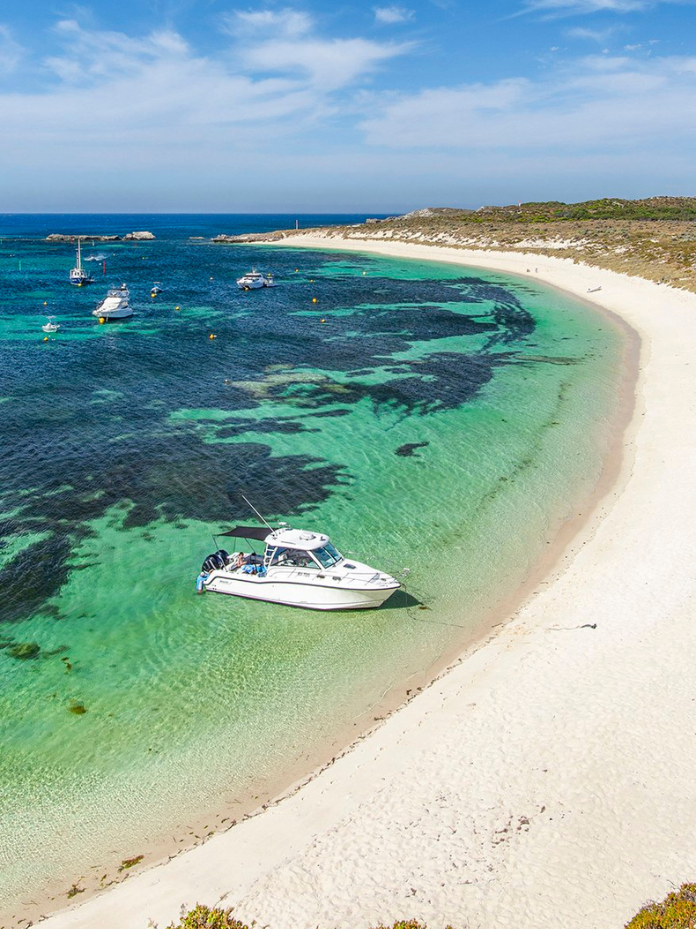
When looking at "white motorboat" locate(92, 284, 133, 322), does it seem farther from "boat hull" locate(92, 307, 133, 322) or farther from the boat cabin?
the boat cabin

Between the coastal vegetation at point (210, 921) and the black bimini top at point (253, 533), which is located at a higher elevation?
the black bimini top at point (253, 533)

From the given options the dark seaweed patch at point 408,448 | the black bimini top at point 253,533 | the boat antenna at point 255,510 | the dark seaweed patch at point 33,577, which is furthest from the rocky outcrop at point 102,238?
the black bimini top at point 253,533

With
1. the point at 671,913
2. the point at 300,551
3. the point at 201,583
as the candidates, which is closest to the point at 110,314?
the point at 201,583

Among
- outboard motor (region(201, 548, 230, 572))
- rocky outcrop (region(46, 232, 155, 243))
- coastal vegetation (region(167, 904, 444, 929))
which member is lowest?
coastal vegetation (region(167, 904, 444, 929))

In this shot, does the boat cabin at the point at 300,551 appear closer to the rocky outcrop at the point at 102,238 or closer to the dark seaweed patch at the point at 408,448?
the dark seaweed patch at the point at 408,448

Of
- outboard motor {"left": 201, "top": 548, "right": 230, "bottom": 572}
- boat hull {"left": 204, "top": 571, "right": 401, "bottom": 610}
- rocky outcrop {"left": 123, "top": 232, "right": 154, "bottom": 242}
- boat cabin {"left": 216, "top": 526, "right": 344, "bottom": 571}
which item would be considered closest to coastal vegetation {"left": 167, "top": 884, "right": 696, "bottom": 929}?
boat hull {"left": 204, "top": 571, "right": 401, "bottom": 610}

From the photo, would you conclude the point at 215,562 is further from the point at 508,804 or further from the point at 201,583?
the point at 508,804

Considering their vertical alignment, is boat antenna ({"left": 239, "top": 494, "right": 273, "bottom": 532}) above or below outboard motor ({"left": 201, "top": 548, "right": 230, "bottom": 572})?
above
